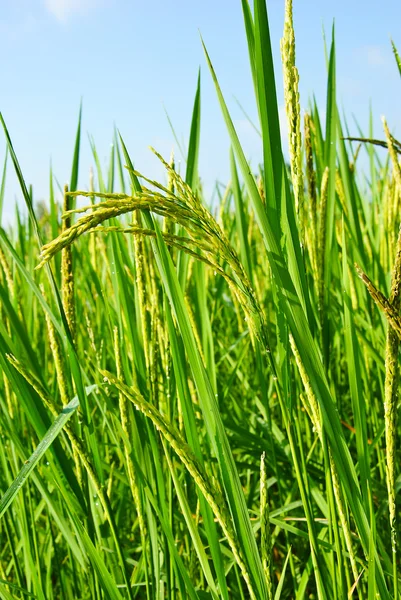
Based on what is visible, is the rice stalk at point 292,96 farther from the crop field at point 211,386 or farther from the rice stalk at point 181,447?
the rice stalk at point 181,447

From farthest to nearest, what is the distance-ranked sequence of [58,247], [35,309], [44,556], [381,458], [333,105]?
[35,309]
[44,556]
[381,458]
[333,105]
[58,247]

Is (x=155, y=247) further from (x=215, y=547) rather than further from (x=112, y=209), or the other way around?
(x=215, y=547)

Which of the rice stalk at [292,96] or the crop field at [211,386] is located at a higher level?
the rice stalk at [292,96]

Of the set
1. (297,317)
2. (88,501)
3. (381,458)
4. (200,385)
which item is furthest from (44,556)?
(297,317)

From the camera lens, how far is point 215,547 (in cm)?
80

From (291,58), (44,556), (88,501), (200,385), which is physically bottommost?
(44,556)

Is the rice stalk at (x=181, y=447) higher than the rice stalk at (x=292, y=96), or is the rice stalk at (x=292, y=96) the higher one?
the rice stalk at (x=292, y=96)

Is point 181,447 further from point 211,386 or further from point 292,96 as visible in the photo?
point 292,96

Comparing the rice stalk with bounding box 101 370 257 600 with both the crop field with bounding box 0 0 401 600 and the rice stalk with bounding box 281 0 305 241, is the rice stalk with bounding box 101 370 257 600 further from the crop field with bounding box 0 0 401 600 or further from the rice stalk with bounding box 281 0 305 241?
the rice stalk with bounding box 281 0 305 241

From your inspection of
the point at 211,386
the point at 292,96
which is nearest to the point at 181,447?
the point at 211,386

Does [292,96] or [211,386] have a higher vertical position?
[292,96]

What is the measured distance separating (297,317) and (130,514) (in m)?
1.17

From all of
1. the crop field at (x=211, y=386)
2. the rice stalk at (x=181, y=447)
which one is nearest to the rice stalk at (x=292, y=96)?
the crop field at (x=211, y=386)

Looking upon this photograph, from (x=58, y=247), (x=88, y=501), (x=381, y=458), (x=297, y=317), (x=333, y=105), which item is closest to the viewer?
(x=58, y=247)
